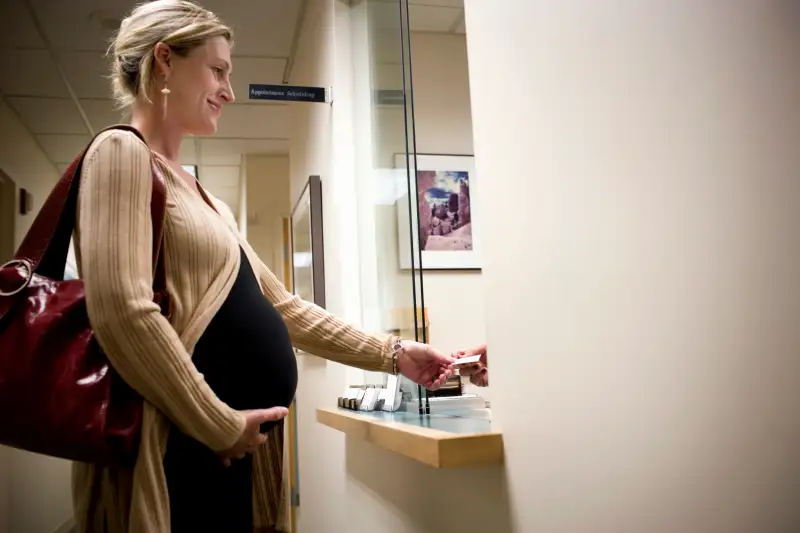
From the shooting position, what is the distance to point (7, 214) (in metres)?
4.09

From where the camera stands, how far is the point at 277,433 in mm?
1094

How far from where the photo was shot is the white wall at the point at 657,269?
577 millimetres

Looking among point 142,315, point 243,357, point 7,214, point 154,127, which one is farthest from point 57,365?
point 7,214

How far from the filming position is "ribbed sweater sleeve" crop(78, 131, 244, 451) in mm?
818

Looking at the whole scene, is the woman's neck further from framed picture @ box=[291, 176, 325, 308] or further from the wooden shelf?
framed picture @ box=[291, 176, 325, 308]

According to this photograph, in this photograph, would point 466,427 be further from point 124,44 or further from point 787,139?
point 124,44

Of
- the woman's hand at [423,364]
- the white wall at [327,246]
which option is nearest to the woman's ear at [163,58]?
the woman's hand at [423,364]

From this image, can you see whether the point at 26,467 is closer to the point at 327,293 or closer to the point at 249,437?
the point at 327,293

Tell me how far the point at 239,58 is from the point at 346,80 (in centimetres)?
140

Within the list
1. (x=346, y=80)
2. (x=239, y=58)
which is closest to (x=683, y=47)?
(x=346, y=80)

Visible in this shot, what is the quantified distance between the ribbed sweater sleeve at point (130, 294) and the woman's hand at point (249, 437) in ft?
0.16

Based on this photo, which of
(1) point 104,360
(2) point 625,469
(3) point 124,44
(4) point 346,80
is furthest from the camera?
(4) point 346,80

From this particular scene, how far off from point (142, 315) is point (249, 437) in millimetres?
233

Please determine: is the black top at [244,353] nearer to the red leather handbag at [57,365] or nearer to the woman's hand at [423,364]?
the red leather handbag at [57,365]
